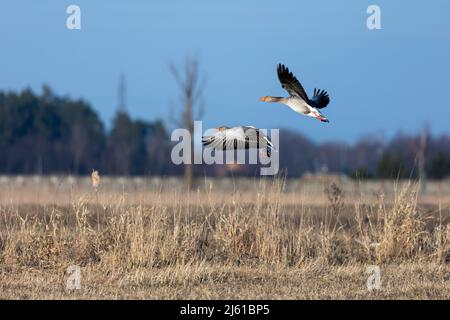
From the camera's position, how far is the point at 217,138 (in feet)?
34.4

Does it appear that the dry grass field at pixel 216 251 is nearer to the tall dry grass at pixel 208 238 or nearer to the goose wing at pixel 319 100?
the tall dry grass at pixel 208 238

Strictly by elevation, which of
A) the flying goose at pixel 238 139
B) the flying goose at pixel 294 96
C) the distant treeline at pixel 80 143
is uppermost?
the flying goose at pixel 294 96

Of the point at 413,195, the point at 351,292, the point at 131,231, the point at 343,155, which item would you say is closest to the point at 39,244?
the point at 131,231

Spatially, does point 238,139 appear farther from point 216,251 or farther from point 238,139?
point 216,251

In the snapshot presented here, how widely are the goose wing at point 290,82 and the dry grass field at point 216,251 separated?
1.87 m

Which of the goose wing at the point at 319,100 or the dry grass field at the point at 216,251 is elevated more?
the goose wing at the point at 319,100

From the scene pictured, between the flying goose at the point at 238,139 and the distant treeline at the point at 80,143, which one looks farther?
the distant treeline at the point at 80,143

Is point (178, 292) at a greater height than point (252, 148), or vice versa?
point (252, 148)

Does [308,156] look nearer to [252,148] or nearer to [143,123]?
[143,123]

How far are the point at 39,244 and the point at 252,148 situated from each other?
282cm

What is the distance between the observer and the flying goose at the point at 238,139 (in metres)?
10.2

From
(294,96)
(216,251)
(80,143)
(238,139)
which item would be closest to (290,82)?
(294,96)

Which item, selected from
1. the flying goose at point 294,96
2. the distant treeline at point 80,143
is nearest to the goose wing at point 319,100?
the flying goose at point 294,96

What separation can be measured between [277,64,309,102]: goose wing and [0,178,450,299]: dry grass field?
1869 millimetres
